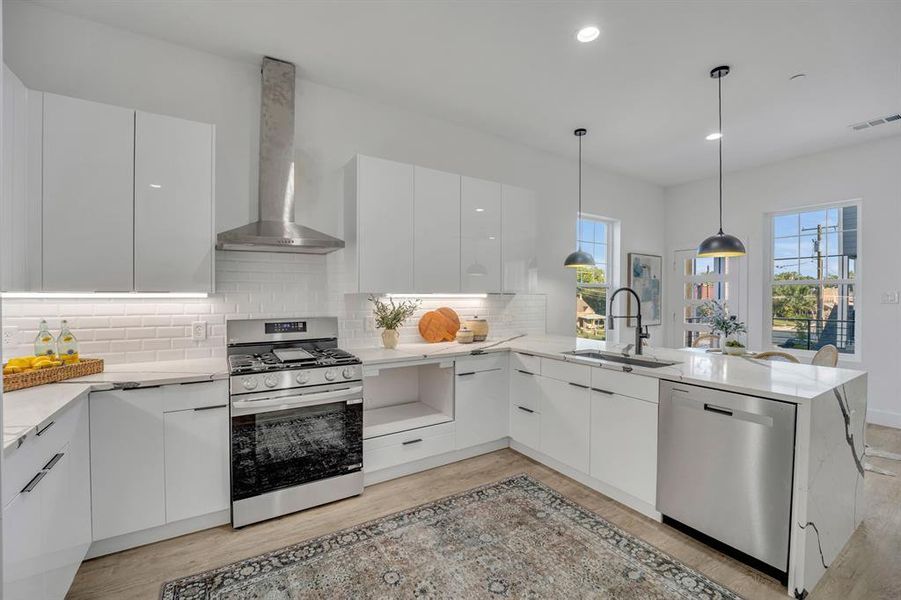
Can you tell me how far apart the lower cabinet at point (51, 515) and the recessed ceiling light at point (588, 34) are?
10.8ft

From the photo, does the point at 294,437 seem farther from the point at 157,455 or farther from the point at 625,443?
the point at 625,443

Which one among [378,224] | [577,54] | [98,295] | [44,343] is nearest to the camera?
[44,343]

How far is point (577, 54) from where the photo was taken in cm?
286

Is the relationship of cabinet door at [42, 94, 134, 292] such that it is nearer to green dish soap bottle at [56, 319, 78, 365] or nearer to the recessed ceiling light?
green dish soap bottle at [56, 319, 78, 365]

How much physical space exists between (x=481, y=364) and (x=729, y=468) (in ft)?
5.66

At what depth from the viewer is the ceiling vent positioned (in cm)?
375

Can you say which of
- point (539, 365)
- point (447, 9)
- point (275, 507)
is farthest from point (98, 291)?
point (539, 365)

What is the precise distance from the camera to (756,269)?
17.1 feet

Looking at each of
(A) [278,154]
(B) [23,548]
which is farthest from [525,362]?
(B) [23,548]

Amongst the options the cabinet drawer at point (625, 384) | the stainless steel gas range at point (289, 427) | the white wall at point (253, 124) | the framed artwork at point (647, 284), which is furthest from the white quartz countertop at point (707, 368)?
the framed artwork at point (647, 284)

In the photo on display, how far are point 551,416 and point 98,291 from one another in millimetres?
2897

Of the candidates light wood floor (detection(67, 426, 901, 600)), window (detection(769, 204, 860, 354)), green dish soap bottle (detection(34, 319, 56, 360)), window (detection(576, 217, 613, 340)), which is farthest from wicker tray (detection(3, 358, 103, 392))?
window (detection(769, 204, 860, 354))

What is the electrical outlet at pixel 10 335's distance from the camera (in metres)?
2.34

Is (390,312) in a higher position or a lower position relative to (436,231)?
lower
